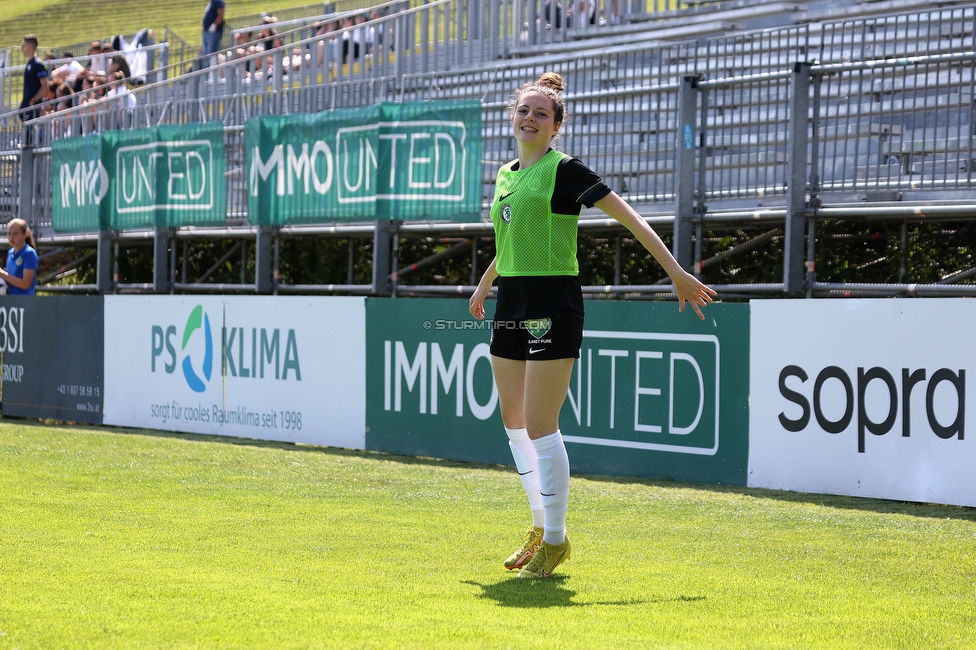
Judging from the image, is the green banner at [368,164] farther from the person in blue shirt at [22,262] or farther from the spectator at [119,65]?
the spectator at [119,65]

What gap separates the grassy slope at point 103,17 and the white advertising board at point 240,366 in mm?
34195

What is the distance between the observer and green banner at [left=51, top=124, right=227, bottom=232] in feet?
46.0

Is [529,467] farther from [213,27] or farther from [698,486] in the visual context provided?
[213,27]

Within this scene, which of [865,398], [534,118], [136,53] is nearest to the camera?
[534,118]

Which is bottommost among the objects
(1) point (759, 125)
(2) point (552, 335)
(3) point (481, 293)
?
(2) point (552, 335)

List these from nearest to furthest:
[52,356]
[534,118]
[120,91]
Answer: [534,118], [52,356], [120,91]

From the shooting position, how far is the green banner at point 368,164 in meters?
11.6

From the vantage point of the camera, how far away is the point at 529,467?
18.8 ft

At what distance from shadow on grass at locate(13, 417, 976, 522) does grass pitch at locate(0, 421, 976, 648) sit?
0.14 feet

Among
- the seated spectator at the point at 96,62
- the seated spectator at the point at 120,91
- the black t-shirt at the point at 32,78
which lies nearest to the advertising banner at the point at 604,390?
the seated spectator at the point at 120,91

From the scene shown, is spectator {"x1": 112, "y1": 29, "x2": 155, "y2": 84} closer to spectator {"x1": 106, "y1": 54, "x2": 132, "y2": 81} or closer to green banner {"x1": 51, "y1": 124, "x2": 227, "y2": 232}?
spectator {"x1": 106, "y1": 54, "x2": 132, "y2": 81}

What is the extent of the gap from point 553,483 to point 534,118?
5.22 ft

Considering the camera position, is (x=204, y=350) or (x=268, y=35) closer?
(x=204, y=350)

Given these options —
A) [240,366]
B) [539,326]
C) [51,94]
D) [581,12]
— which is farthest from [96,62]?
[539,326]
